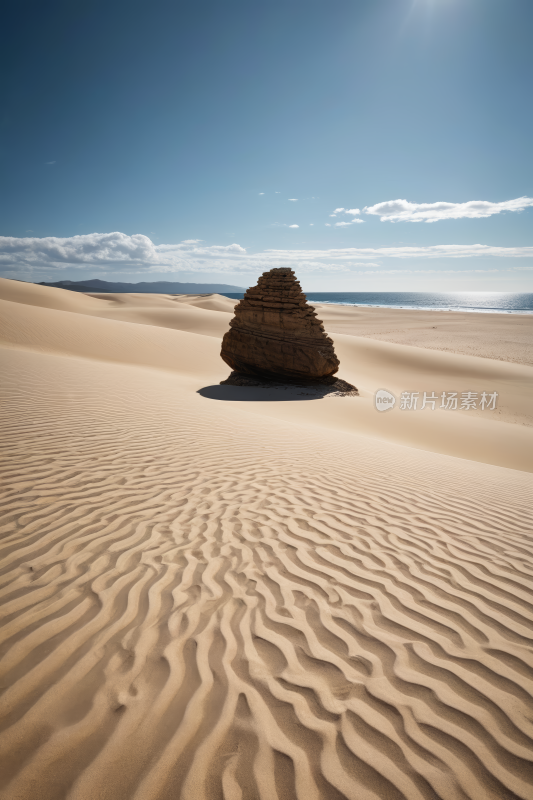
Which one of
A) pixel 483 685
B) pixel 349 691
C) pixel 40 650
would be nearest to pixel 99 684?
pixel 40 650

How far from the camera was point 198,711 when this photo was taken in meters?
2.22

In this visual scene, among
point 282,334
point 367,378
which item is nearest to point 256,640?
point 282,334

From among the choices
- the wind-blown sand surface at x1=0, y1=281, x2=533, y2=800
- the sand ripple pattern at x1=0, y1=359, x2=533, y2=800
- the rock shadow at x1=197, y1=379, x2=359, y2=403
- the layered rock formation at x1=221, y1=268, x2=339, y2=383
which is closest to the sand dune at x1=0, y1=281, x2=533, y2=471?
the rock shadow at x1=197, y1=379, x2=359, y2=403

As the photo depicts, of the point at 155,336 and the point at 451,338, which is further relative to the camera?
the point at 451,338

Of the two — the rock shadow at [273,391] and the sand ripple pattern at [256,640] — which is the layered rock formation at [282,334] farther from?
the sand ripple pattern at [256,640]

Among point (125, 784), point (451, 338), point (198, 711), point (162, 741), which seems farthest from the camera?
point (451, 338)

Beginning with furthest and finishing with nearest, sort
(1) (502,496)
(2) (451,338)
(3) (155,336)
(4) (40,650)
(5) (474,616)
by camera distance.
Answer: (2) (451,338) → (3) (155,336) → (1) (502,496) → (5) (474,616) → (4) (40,650)

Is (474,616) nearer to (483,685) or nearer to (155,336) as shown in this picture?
(483,685)

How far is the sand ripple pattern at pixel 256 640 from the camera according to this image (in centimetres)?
196

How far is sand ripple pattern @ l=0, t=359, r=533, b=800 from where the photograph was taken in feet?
6.42

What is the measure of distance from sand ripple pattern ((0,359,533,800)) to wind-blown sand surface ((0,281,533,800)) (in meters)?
0.01

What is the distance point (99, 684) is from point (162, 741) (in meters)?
0.57

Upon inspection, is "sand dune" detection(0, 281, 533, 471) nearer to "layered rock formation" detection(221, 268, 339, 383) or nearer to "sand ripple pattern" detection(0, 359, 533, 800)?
"layered rock formation" detection(221, 268, 339, 383)

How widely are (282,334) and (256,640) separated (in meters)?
13.7
